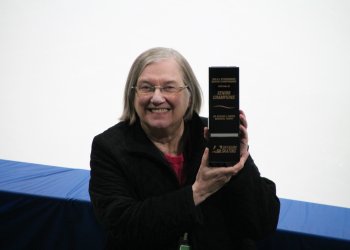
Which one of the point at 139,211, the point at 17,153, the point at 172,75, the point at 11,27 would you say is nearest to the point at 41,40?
the point at 11,27

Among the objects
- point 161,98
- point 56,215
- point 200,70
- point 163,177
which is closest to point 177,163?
point 163,177

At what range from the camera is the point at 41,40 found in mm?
2766

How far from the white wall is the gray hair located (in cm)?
131

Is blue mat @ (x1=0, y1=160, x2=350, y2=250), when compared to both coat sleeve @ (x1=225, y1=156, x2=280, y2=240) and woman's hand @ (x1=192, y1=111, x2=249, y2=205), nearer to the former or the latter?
coat sleeve @ (x1=225, y1=156, x2=280, y2=240)

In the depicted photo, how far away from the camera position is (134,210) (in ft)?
2.30

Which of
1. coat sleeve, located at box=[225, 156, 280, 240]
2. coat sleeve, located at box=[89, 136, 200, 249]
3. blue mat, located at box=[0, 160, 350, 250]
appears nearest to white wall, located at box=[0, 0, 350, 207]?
blue mat, located at box=[0, 160, 350, 250]

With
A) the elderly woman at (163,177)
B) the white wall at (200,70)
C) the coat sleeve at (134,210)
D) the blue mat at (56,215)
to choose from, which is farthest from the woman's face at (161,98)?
the white wall at (200,70)

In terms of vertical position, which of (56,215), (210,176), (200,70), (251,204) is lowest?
(56,215)

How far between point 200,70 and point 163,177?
68.8 inches

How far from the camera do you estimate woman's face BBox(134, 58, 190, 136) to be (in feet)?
2.63

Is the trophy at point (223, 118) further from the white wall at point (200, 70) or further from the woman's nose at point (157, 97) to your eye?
the white wall at point (200, 70)

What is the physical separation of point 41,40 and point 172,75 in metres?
2.41

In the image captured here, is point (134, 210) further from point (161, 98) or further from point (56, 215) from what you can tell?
point (56, 215)

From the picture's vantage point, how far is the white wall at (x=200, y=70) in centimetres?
212
